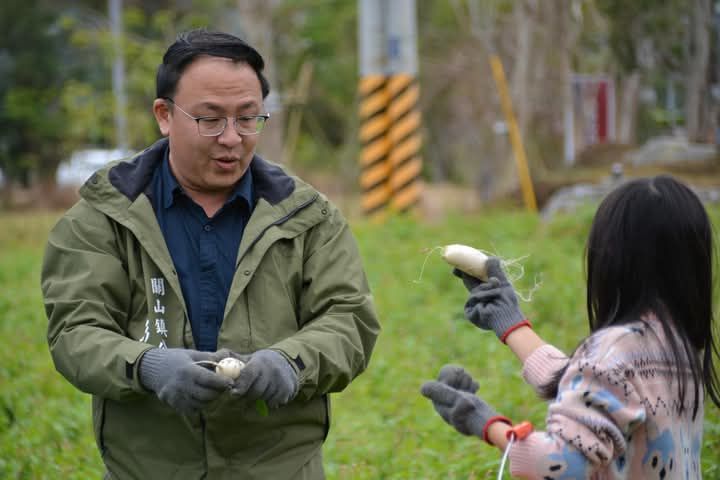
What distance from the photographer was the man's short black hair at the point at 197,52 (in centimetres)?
316

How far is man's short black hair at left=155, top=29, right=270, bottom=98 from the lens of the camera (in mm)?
3158

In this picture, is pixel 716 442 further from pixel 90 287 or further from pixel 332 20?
pixel 332 20

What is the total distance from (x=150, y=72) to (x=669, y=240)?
17.7 metres

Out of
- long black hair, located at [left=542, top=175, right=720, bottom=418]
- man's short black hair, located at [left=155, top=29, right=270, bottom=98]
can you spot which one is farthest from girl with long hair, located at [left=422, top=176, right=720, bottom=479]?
man's short black hair, located at [left=155, top=29, right=270, bottom=98]

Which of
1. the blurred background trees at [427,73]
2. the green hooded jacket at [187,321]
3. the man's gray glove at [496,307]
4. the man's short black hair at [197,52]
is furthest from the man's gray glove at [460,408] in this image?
the blurred background trees at [427,73]

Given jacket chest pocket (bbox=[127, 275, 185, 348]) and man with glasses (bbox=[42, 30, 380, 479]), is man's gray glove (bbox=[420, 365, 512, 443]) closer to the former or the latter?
man with glasses (bbox=[42, 30, 380, 479])

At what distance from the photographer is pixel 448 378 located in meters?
2.67

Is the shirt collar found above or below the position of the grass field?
above

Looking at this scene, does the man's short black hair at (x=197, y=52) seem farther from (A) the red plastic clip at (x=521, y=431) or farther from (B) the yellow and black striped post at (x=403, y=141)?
(B) the yellow and black striped post at (x=403, y=141)

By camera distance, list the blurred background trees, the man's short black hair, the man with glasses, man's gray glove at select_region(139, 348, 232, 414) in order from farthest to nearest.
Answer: the blurred background trees
the man's short black hair
the man with glasses
man's gray glove at select_region(139, 348, 232, 414)

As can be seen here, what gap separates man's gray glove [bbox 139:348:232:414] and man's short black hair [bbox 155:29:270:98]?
848 millimetres

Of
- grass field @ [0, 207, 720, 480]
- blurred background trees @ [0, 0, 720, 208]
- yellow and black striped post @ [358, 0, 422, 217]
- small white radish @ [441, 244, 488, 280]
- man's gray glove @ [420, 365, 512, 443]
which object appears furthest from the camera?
yellow and black striped post @ [358, 0, 422, 217]

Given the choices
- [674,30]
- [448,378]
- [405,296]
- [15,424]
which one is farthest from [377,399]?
[674,30]

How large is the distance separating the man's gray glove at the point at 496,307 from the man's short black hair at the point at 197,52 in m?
0.98
